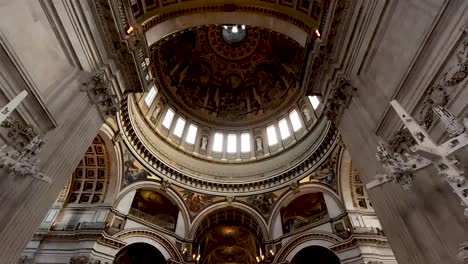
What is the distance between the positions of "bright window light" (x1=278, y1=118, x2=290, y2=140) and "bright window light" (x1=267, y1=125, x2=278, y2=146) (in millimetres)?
702

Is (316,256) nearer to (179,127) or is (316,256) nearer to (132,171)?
(132,171)

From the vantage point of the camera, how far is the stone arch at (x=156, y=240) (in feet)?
51.4

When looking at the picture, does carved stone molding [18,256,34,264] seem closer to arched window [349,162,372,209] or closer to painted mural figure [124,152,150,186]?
painted mural figure [124,152,150,186]

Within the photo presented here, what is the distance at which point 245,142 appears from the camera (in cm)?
2531

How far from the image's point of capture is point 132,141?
709 inches

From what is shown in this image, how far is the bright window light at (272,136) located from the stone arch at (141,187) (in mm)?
9630

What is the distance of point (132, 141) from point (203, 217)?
24.0ft

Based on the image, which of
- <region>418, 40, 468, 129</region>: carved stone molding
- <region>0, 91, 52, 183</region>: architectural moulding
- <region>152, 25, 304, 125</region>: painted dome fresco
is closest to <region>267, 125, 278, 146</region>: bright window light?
<region>152, 25, 304, 125</region>: painted dome fresco

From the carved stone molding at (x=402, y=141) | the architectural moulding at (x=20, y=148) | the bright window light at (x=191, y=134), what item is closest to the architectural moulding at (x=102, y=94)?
the architectural moulding at (x=20, y=148)

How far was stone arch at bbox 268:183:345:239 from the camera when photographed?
16406mm

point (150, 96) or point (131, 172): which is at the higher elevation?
point (150, 96)

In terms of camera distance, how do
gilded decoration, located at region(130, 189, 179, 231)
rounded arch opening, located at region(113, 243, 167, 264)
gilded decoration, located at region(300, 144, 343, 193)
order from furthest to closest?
gilded decoration, located at region(130, 189, 179, 231) → rounded arch opening, located at region(113, 243, 167, 264) → gilded decoration, located at region(300, 144, 343, 193)

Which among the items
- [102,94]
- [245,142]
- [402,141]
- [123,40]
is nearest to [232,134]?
[245,142]

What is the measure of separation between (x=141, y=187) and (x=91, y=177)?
316 cm
